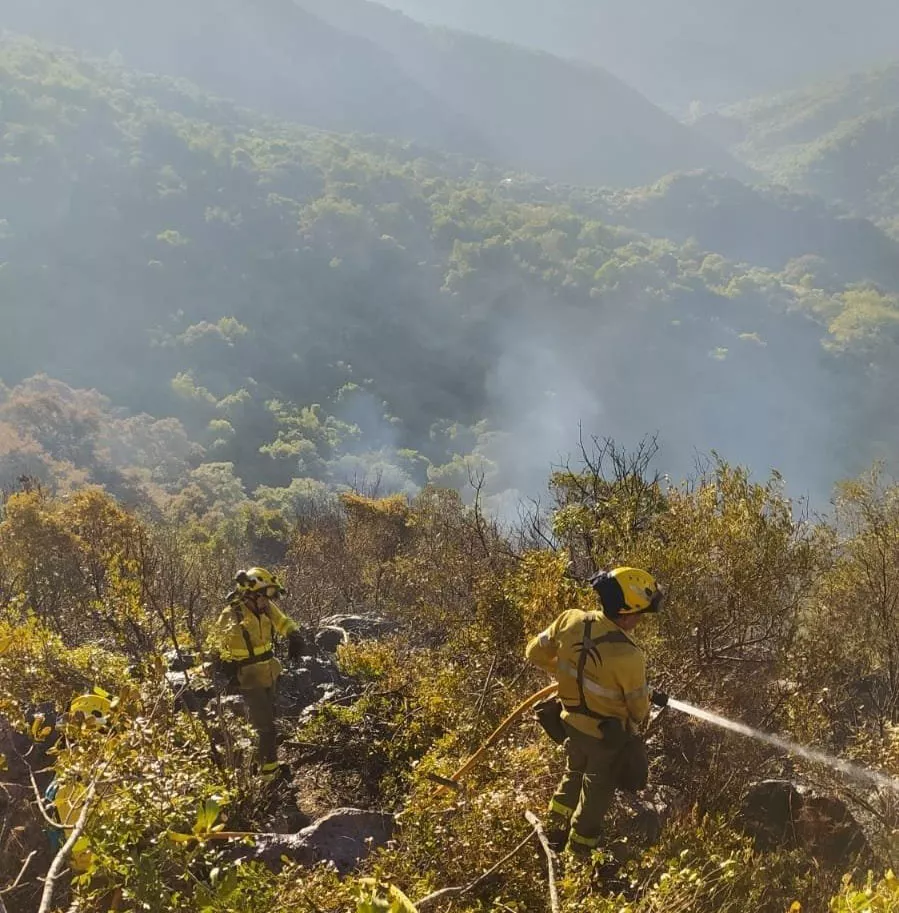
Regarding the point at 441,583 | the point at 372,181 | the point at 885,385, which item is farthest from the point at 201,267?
the point at 441,583

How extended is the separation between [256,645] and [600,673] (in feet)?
11.1

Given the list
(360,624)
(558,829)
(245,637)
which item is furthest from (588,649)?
(360,624)

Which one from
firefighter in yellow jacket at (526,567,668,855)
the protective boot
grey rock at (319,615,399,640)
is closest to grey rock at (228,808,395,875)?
the protective boot

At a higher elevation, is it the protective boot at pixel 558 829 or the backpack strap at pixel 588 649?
the backpack strap at pixel 588 649

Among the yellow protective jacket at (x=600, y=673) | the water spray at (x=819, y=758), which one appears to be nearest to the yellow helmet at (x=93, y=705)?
the yellow protective jacket at (x=600, y=673)

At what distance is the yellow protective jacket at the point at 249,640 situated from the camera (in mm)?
6137

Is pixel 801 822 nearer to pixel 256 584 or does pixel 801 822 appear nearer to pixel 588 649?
pixel 588 649

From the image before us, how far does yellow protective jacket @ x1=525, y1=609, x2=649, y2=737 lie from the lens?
4.08 meters

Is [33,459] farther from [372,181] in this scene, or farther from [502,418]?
[372,181]

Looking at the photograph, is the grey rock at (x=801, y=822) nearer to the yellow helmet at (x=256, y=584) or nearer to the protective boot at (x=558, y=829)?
the protective boot at (x=558, y=829)

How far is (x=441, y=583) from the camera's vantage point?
13117 mm

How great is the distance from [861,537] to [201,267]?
156 m

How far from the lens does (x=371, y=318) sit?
14362cm

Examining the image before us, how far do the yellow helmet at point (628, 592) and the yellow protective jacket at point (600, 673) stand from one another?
0.52 feet
